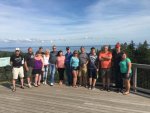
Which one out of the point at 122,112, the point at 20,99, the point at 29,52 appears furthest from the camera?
the point at 29,52

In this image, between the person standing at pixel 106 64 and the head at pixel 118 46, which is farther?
the person standing at pixel 106 64

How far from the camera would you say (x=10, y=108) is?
8547 mm

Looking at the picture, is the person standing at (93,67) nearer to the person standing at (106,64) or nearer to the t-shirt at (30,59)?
the person standing at (106,64)

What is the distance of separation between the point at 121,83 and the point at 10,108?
4.04 m

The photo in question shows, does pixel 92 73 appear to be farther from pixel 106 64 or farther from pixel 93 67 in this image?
pixel 106 64

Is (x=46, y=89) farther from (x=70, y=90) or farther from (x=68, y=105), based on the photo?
(x=68, y=105)

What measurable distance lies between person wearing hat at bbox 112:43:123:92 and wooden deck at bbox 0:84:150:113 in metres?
0.41

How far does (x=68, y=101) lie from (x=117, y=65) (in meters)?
2.33

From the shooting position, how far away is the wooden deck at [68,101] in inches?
330

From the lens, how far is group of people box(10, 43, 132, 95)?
35.2ft

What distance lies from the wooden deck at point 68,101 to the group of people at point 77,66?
0.55m

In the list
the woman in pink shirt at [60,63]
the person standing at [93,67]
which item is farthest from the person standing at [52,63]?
the person standing at [93,67]

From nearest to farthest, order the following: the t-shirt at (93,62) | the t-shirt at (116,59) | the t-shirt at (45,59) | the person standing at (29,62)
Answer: the t-shirt at (116,59), the t-shirt at (93,62), the person standing at (29,62), the t-shirt at (45,59)

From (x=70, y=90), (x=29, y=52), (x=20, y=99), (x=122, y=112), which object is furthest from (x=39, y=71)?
(x=122, y=112)
